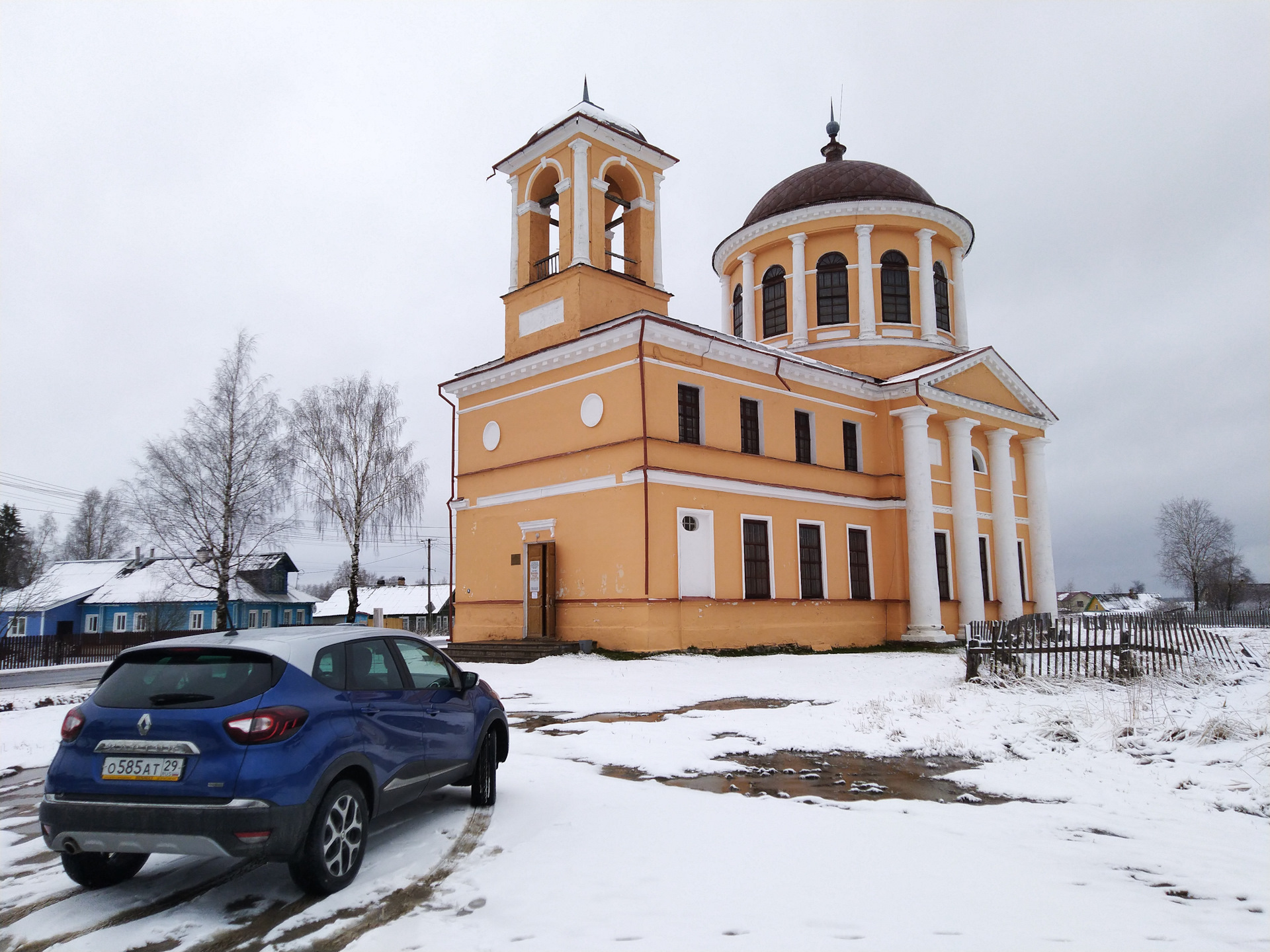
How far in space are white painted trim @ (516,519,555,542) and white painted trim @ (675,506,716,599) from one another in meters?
3.41

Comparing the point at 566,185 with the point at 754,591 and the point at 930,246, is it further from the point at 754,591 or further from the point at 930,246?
the point at 930,246

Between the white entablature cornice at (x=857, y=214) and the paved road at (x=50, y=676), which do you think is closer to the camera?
the paved road at (x=50, y=676)

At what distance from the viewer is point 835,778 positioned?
730 centimetres

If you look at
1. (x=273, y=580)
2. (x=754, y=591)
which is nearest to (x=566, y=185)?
(x=754, y=591)

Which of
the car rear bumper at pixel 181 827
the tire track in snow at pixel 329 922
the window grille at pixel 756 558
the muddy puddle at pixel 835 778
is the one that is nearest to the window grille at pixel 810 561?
the window grille at pixel 756 558

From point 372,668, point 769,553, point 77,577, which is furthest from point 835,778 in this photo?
point 77,577

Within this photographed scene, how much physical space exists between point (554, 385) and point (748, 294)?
466 inches

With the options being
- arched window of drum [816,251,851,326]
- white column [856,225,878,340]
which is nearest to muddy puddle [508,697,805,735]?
white column [856,225,878,340]

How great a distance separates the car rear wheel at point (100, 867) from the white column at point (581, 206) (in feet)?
61.1

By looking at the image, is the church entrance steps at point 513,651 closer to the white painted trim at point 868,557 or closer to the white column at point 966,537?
the white painted trim at point 868,557

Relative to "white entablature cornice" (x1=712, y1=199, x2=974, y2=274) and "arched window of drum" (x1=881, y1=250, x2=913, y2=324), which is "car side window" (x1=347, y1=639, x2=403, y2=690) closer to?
"arched window of drum" (x1=881, y1=250, x2=913, y2=324)

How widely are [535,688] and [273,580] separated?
44775mm

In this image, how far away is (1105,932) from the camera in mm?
3920

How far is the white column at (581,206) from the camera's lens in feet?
72.2
